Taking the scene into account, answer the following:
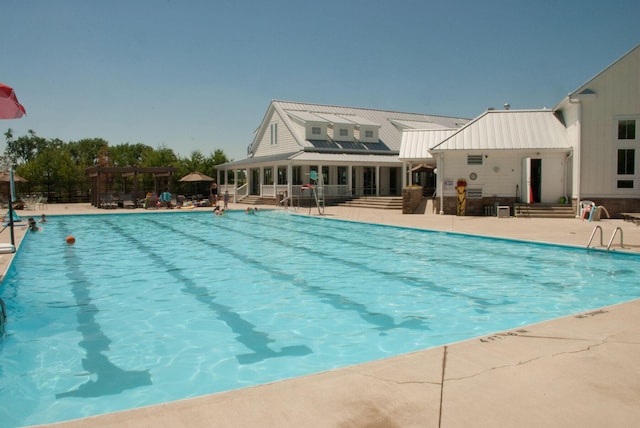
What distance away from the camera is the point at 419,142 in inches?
1041

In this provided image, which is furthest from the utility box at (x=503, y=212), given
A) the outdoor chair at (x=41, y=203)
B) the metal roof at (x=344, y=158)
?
the outdoor chair at (x=41, y=203)

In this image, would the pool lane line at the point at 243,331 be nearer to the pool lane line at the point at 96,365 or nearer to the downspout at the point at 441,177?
the pool lane line at the point at 96,365

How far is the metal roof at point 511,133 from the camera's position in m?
21.1

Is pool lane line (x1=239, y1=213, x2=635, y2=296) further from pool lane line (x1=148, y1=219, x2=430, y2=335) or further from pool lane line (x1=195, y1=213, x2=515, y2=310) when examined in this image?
pool lane line (x1=148, y1=219, x2=430, y2=335)

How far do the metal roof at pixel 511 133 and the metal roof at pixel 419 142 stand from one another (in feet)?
9.24

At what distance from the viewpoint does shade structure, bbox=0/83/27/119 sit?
6609 millimetres

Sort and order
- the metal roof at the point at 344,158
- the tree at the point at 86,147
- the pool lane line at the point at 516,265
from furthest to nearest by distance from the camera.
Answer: the tree at the point at 86,147
the metal roof at the point at 344,158
the pool lane line at the point at 516,265

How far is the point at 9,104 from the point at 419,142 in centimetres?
2203

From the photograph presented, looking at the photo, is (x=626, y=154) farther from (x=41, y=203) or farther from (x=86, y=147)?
(x=86, y=147)

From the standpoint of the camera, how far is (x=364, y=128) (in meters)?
34.9

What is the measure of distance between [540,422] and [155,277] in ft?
26.9

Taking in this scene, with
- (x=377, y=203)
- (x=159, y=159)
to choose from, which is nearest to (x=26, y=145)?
(x=159, y=159)

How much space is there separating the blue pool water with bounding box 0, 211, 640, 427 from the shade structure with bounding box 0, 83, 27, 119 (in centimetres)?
294

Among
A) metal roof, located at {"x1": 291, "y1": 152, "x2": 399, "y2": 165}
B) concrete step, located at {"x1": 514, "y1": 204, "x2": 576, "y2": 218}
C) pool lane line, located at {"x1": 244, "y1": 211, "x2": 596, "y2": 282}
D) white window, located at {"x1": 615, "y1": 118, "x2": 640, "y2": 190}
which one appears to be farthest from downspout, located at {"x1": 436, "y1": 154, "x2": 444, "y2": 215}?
metal roof, located at {"x1": 291, "y1": 152, "x2": 399, "y2": 165}
